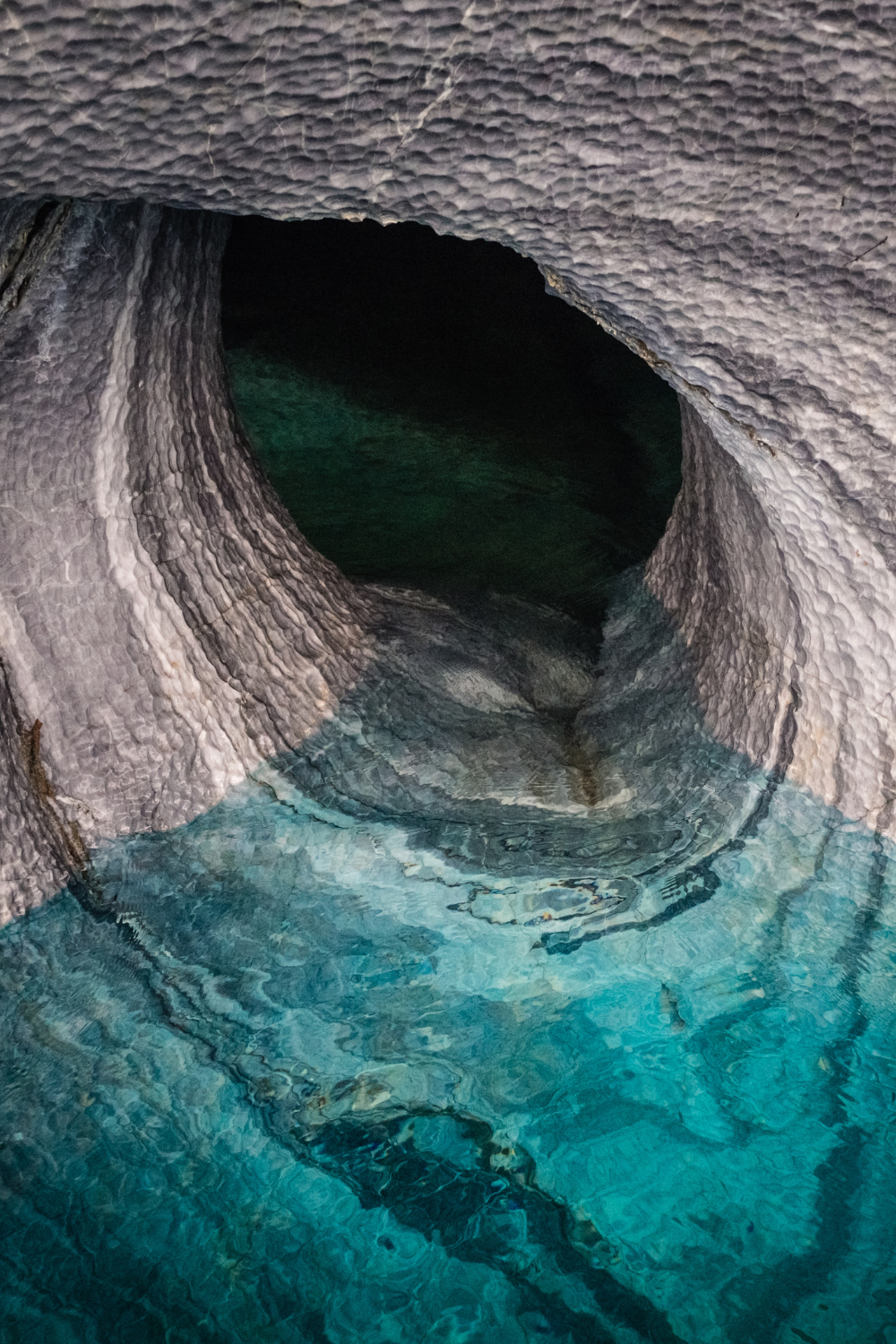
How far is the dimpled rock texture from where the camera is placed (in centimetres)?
83

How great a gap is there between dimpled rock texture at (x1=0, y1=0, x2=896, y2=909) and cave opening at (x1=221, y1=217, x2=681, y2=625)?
1238 mm

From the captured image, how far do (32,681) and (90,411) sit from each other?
366mm

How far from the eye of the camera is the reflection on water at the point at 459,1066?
35.7 inches

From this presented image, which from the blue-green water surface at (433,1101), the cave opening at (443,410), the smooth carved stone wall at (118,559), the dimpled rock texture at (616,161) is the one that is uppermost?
the cave opening at (443,410)

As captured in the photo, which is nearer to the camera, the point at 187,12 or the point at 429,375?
the point at 187,12

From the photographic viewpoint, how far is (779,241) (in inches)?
39.7

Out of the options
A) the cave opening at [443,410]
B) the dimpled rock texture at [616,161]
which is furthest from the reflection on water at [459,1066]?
the cave opening at [443,410]

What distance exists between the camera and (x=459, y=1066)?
112cm

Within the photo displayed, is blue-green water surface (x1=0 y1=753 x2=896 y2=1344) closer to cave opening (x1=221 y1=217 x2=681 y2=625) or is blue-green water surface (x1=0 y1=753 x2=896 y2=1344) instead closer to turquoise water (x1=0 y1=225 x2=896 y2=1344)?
turquoise water (x1=0 y1=225 x2=896 y2=1344)

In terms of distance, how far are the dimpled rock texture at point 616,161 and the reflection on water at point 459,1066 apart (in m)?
0.31

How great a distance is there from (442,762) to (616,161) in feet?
3.09

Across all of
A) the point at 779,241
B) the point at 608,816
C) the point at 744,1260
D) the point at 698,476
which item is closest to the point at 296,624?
the point at 608,816

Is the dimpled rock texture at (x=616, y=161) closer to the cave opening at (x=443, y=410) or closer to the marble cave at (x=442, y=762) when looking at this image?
the marble cave at (x=442, y=762)

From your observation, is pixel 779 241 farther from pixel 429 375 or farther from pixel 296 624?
pixel 429 375
